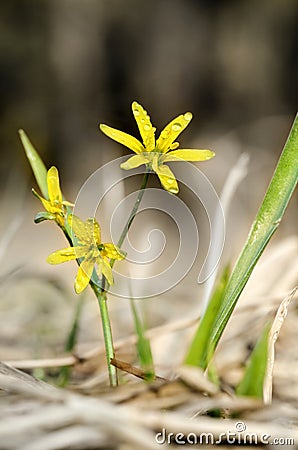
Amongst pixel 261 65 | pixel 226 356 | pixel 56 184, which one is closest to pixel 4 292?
pixel 226 356

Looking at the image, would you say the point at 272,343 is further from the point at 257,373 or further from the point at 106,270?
the point at 106,270

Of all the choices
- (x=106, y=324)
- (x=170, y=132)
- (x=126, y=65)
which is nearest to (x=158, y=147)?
(x=170, y=132)

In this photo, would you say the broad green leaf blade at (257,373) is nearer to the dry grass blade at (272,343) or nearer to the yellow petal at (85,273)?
the dry grass blade at (272,343)

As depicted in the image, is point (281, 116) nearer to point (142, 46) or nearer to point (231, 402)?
point (142, 46)

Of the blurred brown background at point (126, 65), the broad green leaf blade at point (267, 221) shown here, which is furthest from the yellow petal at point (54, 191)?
the blurred brown background at point (126, 65)

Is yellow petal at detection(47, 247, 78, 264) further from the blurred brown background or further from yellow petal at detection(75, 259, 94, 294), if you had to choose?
the blurred brown background
